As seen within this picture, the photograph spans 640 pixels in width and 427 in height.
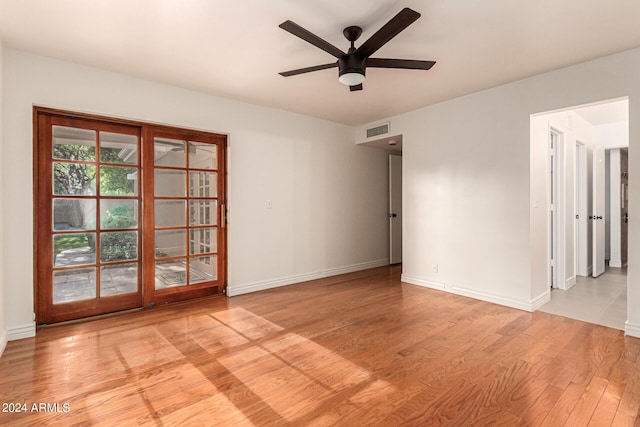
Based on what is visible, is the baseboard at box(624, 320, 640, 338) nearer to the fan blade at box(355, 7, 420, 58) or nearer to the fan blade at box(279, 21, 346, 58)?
the fan blade at box(355, 7, 420, 58)

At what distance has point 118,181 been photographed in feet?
11.5

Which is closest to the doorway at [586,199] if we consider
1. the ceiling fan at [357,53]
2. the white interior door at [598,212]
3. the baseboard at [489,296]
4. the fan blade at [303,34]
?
the white interior door at [598,212]

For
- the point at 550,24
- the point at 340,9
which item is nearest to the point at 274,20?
the point at 340,9

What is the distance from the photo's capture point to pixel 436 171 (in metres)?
4.43

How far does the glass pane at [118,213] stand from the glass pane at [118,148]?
0.45 meters

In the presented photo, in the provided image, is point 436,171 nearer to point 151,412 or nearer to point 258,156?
point 258,156

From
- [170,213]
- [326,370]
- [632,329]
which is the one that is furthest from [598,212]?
[170,213]

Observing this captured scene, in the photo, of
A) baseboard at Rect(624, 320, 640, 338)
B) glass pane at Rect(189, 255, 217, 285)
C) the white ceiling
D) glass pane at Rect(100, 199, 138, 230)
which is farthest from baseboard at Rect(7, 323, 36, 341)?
baseboard at Rect(624, 320, 640, 338)

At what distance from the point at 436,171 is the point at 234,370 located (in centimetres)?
352

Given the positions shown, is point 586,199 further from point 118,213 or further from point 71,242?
point 71,242

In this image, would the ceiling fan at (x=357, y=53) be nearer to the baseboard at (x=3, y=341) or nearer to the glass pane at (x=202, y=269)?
the glass pane at (x=202, y=269)

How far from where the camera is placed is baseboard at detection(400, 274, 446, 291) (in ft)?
14.4

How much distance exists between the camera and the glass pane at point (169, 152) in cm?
375

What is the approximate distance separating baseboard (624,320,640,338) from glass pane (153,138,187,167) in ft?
15.9
